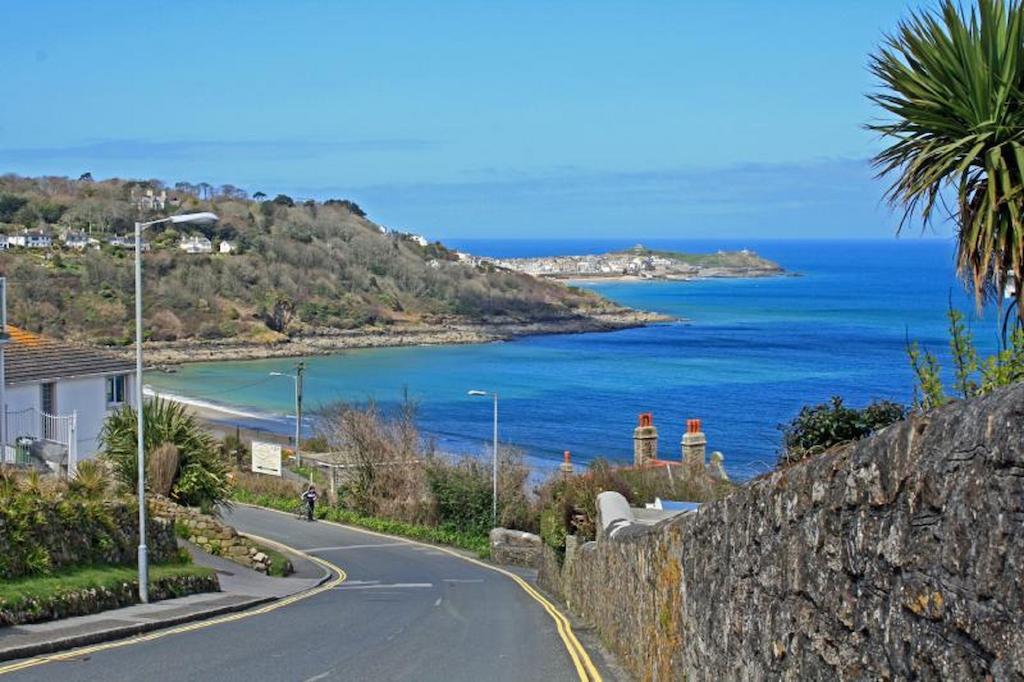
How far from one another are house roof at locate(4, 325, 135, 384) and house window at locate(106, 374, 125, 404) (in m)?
0.52

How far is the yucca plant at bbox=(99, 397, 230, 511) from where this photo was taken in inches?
1299

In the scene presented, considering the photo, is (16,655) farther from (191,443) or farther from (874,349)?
(874,349)

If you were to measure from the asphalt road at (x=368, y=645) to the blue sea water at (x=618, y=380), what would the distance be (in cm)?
3238

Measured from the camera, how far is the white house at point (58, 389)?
3906 centimetres

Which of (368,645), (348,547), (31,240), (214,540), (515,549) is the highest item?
(31,240)

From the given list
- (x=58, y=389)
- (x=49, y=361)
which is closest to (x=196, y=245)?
(x=49, y=361)

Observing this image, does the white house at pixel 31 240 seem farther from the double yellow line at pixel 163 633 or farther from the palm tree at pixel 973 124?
the palm tree at pixel 973 124

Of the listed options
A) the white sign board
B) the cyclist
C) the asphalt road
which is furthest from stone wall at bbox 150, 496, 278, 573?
the white sign board

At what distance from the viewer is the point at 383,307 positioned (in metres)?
180

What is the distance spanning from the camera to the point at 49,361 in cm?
4338

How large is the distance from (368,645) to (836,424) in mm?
11431

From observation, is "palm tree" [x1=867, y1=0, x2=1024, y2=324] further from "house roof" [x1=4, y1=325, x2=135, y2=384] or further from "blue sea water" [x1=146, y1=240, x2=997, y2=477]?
"blue sea water" [x1=146, y1=240, x2=997, y2=477]

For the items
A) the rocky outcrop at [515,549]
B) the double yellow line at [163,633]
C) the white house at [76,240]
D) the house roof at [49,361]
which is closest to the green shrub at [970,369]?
the double yellow line at [163,633]

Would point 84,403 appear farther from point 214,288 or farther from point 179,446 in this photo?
point 214,288
